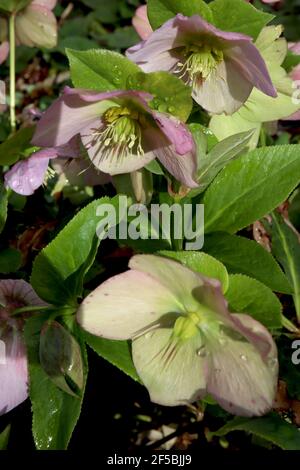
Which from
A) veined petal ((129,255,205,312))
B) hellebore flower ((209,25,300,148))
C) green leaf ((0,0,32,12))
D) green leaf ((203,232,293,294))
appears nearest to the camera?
veined petal ((129,255,205,312))

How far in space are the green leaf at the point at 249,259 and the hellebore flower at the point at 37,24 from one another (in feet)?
2.01

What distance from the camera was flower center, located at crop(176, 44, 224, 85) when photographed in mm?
719

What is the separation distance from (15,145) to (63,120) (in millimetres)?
94

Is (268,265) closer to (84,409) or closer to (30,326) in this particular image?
(30,326)

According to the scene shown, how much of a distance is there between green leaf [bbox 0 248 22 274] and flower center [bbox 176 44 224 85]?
1.02 ft

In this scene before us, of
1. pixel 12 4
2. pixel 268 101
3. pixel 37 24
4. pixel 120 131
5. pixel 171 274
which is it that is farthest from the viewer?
pixel 37 24

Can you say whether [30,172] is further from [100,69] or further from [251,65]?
[251,65]

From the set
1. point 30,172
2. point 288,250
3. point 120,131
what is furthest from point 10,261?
point 288,250

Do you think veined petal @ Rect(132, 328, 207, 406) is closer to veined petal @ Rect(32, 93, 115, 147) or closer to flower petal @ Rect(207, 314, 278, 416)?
flower petal @ Rect(207, 314, 278, 416)

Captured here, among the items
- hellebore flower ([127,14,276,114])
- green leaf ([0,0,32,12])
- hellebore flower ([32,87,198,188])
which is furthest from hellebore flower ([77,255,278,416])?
green leaf ([0,0,32,12])

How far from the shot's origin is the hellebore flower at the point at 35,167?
72 centimetres

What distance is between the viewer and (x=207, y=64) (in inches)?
28.5

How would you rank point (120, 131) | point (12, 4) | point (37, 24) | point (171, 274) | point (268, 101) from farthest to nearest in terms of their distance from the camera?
point (37, 24), point (12, 4), point (268, 101), point (120, 131), point (171, 274)
